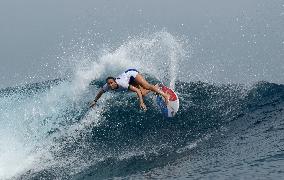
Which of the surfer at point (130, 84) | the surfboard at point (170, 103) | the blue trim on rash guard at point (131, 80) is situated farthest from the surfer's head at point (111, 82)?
the surfboard at point (170, 103)

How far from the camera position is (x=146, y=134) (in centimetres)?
1686

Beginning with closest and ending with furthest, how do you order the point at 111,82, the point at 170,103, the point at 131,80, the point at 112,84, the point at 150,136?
1. the point at 111,82
2. the point at 112,84
3. the point at 131,80
4. the point at 170,103
5. the point at 150,136

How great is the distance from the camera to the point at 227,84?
22688 mm

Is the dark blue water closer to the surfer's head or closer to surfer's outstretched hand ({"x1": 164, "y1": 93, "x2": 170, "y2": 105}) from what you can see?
surfer's outstretched hand ({"x1": 164, "y1": 93, "x2": 170, "y2": 105})

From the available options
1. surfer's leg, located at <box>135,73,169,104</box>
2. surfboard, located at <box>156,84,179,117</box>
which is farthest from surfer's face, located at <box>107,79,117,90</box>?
surfboard, located at <box>156,84,179,117</box>

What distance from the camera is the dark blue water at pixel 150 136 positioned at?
1209 cm

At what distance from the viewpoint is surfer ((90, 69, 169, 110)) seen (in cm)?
1424

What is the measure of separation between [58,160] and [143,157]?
11.7 feet

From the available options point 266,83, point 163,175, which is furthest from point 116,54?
point 163,175

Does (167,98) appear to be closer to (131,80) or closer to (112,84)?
(131,80)

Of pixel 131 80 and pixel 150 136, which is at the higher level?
pixel 131 80

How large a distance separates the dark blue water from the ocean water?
3 centimetres

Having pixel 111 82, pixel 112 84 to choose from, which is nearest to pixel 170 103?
pixel 112 84

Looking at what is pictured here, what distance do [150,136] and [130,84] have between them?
2.75 meters
